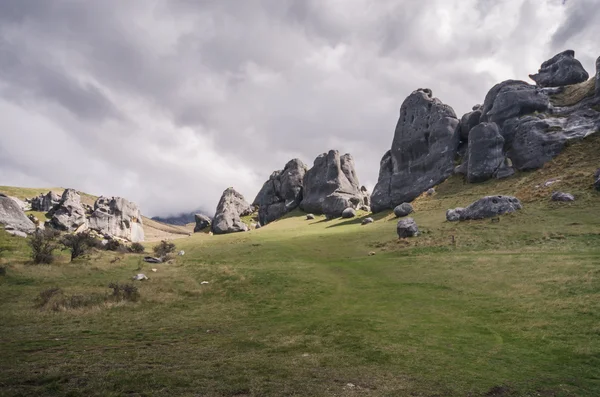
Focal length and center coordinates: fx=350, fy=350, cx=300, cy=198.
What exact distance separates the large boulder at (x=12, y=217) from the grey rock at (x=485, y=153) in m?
90.7

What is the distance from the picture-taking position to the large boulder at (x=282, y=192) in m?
133

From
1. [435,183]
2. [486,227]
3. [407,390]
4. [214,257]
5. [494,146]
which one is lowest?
[407,390]

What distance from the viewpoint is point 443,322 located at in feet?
71.2

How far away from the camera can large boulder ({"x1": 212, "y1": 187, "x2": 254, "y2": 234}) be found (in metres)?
112

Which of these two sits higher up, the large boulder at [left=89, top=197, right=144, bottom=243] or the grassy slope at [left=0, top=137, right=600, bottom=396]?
the large boulder at [left=89, top=197, right=144, bottom=243]

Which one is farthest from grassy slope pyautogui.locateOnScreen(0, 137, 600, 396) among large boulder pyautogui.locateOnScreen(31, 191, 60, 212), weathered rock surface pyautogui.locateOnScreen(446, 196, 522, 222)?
large boulder pyautogui.locateOnScreen(31, 191, 60, 212)

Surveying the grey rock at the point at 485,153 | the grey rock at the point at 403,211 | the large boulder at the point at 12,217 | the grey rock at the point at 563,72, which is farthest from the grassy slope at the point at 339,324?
the grey rock at the point at 563,72

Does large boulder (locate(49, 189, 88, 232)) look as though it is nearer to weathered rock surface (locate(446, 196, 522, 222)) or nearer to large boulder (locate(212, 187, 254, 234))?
large boulder (locate(212, 187, 254, 234))

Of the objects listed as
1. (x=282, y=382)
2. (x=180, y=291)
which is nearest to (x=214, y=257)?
(x=180, y=291)

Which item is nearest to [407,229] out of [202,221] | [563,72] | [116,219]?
[563,72]

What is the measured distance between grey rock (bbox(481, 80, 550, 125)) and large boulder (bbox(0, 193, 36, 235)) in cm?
10174

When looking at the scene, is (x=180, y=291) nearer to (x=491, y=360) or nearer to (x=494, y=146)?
(x=491, y=360)

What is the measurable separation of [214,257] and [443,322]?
122 feet

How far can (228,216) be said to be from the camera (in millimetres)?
116438
